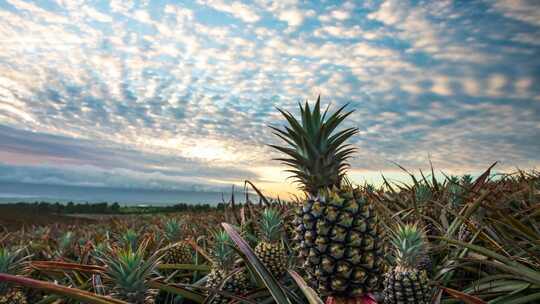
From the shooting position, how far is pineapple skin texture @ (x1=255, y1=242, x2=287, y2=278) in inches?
118

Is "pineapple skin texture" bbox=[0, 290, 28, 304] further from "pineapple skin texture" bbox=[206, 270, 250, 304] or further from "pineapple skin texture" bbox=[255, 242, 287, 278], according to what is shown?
"pineapple skin texture" bbox=[255, 242, 287, 278]

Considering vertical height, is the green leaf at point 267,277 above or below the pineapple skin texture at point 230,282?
above

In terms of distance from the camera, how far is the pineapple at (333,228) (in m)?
2.18

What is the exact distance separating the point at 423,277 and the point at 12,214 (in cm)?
1227

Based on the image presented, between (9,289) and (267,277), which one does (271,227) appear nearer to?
(267,277)

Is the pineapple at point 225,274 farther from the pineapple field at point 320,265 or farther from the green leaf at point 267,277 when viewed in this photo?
the green leaf at point 267,277

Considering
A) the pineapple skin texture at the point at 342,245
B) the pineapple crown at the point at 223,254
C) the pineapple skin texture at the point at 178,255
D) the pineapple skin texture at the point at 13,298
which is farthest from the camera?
the pineapple skin texture at the point at 178,255

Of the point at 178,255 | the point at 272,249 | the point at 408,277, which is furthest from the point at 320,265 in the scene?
the point at 178,255

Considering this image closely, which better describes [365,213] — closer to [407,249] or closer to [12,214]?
[407,249]

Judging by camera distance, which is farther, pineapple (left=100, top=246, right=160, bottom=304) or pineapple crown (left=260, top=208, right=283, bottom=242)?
pineapple crown (left=260, top=208, right=283, bottom=242)

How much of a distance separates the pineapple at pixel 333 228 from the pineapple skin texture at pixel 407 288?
168 millimetres

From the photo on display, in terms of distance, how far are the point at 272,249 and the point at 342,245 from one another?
1.01 metres

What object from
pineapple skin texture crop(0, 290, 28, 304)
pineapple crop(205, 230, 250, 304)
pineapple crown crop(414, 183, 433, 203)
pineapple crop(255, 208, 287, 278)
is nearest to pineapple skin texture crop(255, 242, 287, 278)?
pineapple crop(255, 208, 287, 278)

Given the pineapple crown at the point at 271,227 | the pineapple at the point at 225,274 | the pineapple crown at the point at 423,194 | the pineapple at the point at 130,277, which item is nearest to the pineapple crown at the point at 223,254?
the pineapple at the point at 225,274
